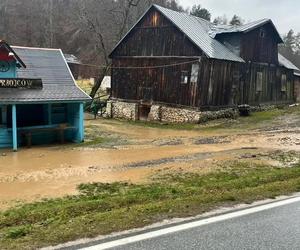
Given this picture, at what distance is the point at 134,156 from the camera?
16.7m

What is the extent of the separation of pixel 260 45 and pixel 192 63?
7.55 meters

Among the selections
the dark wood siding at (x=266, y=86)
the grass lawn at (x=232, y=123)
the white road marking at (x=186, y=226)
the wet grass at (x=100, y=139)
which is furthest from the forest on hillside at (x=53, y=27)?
the white road marking at (x=186, y=226)

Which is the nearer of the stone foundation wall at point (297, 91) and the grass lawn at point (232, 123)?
the grass lawn at point (232, 123)

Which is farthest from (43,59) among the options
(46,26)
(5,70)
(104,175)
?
(46,26)

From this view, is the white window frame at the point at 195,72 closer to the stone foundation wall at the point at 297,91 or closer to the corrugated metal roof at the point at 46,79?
the corrugated metal roof at the point at 46,79

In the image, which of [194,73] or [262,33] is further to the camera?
[262,33]

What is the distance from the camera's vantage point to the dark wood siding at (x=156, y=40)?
28.8 m

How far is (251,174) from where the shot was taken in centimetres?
1127

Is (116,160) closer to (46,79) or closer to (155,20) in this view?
(46,79)

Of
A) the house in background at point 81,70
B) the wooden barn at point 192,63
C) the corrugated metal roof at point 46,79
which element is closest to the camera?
the corrugated metal roof at point 46,79

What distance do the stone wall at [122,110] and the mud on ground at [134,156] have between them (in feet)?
17.3

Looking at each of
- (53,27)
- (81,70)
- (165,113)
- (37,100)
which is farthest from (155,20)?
(53,27)

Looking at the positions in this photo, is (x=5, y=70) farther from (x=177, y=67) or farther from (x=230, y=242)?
(x=230, y=242)

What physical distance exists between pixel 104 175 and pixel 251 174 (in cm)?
417
